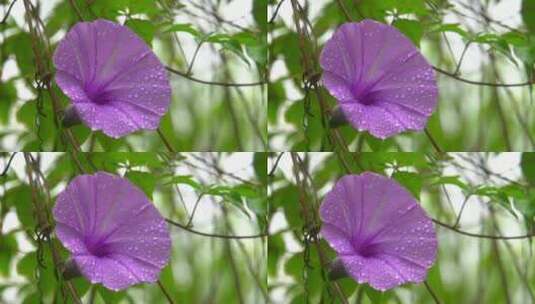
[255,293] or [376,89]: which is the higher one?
[376,89]

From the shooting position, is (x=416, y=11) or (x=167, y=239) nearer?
(x=167, y=239)

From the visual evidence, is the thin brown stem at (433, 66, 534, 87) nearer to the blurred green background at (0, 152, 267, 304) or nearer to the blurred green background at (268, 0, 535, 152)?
the blurred green background at (268, 0, 535, 152)

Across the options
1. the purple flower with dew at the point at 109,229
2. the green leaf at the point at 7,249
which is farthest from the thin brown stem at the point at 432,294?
the green leaf at the point at 7,249

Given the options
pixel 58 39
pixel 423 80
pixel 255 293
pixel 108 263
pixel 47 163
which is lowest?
pixel 255 293

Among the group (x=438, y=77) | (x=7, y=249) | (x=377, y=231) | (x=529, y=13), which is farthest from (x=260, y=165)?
(x=529, y=13)

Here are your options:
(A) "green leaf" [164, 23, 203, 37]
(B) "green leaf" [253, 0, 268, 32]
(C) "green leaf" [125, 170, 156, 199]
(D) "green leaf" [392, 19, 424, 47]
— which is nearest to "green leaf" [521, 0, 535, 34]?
(D) "green leaf" [392, 19, 424, 47]

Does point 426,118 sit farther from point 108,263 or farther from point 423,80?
point 108,263

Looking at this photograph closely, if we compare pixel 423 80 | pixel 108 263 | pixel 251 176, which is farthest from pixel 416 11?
pixel 108 263
